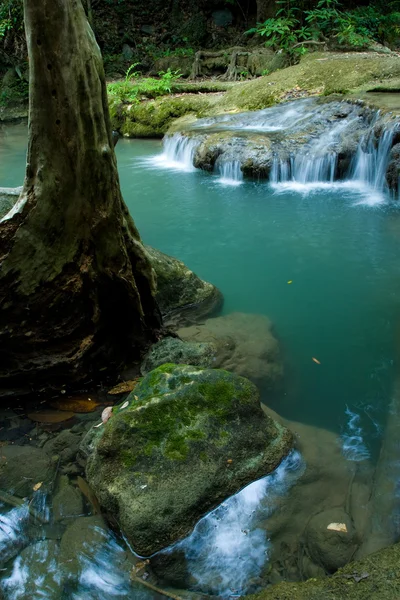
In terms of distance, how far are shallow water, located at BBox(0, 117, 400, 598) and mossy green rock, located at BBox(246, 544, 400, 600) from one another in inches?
18.2

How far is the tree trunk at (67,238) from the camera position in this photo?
309 cm

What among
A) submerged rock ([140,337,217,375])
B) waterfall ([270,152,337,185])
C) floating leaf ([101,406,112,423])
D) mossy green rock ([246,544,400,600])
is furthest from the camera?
waterfall ([270,152,337,185])

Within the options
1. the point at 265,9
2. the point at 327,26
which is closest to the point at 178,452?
the point at 327,26

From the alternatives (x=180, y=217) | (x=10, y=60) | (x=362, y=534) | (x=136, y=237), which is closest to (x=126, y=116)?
(x=180, y=217)

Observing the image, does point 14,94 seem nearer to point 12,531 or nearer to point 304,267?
point 304,267

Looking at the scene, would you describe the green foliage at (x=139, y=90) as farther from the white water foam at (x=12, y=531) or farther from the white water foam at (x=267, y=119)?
the white water foam at (x=12, y=531)

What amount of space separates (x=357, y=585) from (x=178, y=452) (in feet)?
3.94

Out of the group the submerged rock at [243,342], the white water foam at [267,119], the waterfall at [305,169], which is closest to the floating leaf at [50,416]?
the submerged rock at [243,342]

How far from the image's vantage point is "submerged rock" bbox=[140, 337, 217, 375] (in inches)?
161

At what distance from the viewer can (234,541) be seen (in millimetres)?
2742

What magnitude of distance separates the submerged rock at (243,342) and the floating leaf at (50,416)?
52.4 inches

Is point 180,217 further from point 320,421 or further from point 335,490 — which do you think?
point 335,490

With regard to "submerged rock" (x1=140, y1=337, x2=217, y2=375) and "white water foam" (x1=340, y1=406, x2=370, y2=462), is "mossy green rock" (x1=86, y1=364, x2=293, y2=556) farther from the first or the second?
"submerged rock" (x1=140, y1=337, x2=217, y2=375)

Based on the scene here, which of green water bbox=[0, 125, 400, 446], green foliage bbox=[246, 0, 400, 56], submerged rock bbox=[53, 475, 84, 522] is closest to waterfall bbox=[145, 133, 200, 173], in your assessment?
green water bbox=[0, 125, 400, 446]
